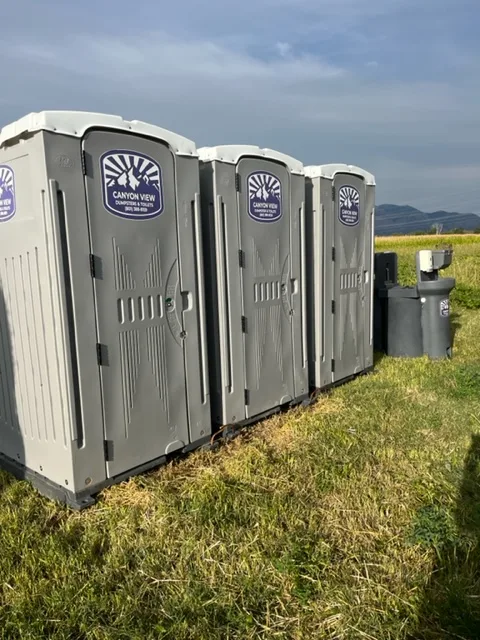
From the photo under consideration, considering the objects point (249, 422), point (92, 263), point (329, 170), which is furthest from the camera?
point (329, 170)

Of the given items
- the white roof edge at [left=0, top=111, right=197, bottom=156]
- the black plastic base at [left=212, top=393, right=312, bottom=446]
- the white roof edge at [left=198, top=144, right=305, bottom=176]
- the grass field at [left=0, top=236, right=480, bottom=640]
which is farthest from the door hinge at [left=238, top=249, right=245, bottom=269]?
the grass field at [left=0, top=236, right=480, bottom=640]

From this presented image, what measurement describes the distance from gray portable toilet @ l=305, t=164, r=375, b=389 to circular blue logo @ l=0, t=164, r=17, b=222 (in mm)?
3132

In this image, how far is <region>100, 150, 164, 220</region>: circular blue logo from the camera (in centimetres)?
337

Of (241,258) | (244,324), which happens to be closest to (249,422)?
(244,324)

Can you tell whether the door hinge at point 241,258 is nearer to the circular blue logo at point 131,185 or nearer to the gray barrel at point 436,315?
the circular blue logo at point 131,185

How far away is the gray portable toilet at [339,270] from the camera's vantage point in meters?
5.49

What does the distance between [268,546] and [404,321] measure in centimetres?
502

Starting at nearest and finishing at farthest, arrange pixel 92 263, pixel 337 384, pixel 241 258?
1. pixel 92 263
2. pixel 241 258
3. pixel 337 384

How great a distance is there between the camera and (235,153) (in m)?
4.33

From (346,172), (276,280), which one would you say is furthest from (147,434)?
(346,172)

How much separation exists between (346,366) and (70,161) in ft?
13.5

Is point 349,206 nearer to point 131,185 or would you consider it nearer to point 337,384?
point 337,384

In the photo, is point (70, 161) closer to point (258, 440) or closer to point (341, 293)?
point (258, 440)

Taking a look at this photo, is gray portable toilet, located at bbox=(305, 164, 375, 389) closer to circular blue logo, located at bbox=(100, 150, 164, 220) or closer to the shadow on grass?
circular blue logo, located at bbox=(100, 150, 164, 220)
